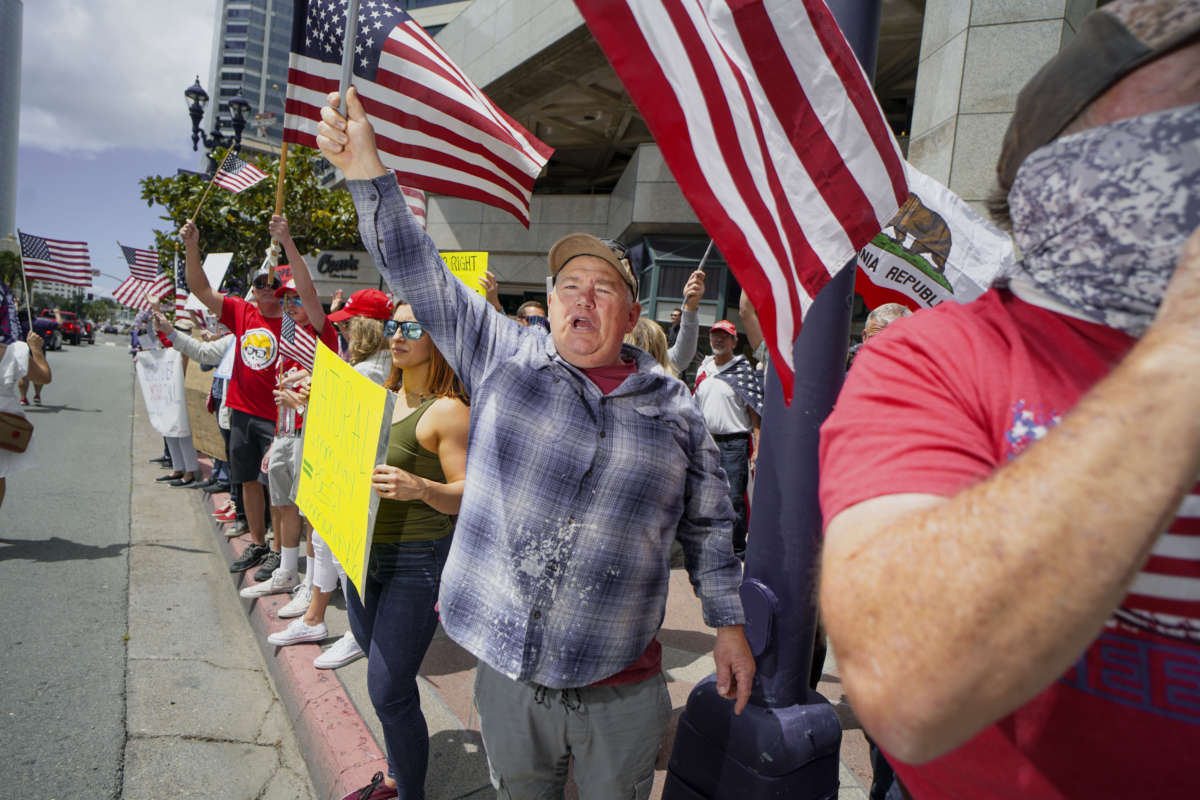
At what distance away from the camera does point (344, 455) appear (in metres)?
2.65

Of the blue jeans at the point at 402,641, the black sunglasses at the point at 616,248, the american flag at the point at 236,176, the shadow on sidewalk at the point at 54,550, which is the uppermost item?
the american flag at the point at 236,176

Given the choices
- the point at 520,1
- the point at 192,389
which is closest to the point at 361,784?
the point at 192,389

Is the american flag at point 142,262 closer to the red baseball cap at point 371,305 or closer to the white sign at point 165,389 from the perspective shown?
the white sign at point 165,389

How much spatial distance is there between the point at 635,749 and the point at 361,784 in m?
1.54

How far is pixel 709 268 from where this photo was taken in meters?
15.0

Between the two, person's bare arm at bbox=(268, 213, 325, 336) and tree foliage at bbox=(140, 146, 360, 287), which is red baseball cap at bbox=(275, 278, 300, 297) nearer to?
person's bare arm at bbox=(268, 213, 325, 336)

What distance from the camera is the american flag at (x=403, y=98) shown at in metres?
3.04

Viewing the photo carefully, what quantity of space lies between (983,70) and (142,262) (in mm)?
14069

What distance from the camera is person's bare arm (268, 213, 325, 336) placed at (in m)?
3.50

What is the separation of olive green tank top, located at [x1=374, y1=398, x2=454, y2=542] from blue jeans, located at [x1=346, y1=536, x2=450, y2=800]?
0.04m

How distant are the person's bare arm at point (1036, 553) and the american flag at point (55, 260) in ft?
46.4

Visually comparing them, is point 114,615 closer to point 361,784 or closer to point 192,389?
point 361,784

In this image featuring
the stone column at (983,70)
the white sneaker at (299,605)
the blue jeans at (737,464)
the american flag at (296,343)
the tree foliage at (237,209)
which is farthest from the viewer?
the tree foliage at (237,209)

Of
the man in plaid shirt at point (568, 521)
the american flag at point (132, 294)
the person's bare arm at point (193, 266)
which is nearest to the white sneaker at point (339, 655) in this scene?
the man in plaid shirt at point (568, 521)
